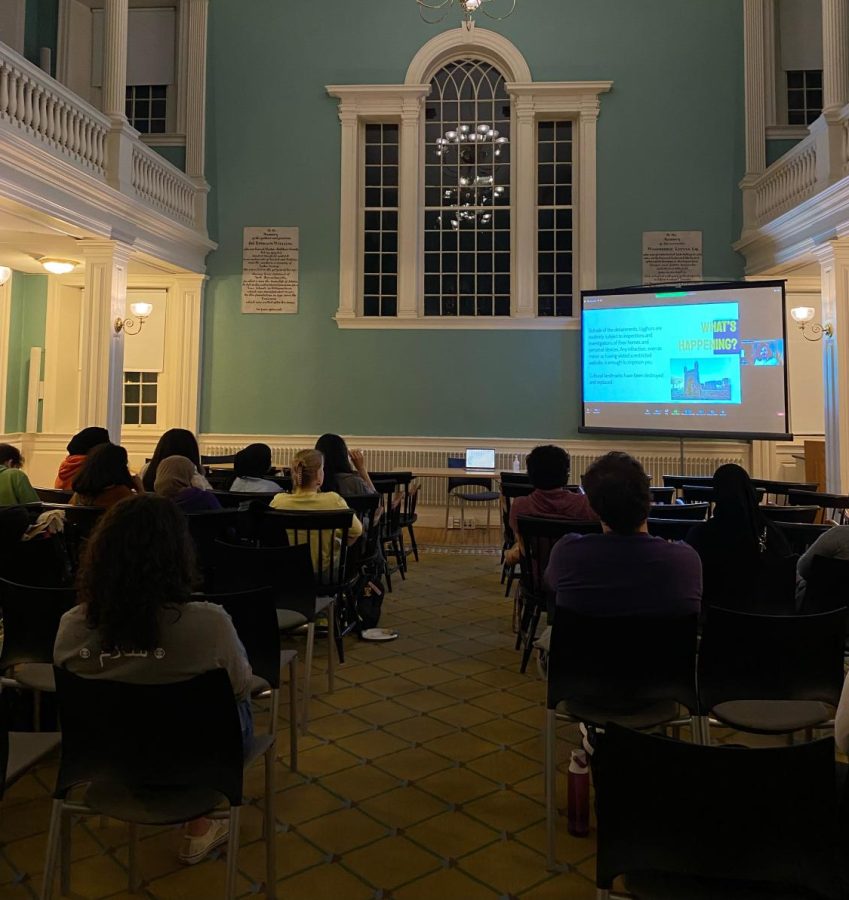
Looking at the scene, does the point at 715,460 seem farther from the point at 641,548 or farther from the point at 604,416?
the point at 641,548

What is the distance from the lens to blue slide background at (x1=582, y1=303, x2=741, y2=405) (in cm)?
726

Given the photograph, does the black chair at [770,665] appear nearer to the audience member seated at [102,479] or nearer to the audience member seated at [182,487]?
the audience member seated at [182,487]

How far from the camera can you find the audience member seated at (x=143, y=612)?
1595 mm

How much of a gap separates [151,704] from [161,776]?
18 cm

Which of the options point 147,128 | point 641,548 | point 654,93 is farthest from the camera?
point 147,128

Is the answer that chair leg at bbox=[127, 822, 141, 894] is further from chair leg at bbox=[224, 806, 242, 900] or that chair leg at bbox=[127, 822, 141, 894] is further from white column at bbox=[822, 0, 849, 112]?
white column at bbox=[822, 0, 849, 112]

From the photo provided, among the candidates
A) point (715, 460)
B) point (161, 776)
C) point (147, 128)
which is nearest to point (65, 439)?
point (147, 128)

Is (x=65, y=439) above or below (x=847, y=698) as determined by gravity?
above

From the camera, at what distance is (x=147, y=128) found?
959 centimetres

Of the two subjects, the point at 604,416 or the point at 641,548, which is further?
the point at 604,416

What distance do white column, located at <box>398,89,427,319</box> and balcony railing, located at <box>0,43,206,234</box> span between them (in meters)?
2.48

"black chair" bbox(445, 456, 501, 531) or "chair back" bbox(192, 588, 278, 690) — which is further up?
"black chair" bbox(445, 456, 501, 531)

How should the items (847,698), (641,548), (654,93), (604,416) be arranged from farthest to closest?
1. (654,93)
2. (604,416)
3. (641,548)
4. (847,698)

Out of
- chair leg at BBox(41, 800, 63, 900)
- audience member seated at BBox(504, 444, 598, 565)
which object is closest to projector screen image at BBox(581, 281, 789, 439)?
audience member seated at BBox(504, 444, 598, 565)
